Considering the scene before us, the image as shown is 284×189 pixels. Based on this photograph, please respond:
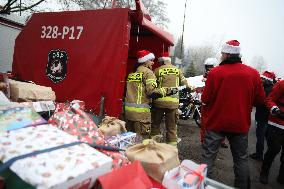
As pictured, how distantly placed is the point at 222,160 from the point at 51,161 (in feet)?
16.4

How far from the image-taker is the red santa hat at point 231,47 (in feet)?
11.5

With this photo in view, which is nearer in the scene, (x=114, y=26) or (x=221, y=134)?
(x=221, y=134)

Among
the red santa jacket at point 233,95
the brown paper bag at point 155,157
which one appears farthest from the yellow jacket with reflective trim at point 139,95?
the brown paper bag at point 155,157

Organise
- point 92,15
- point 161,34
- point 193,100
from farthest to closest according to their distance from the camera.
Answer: point 193,100, point 161,34, point 92,15

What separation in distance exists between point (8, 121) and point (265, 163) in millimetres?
4211

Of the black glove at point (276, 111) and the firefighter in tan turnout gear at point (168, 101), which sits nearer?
the black glove at point (276, 111)

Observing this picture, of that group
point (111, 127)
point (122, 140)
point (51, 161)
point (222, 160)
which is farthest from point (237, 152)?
point (51, 161)

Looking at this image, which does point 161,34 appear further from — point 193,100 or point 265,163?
point 193,100

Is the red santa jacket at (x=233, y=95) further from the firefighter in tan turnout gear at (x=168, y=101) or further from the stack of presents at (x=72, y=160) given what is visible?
the firefighter in tan turnout gear at (x=168, y=101)

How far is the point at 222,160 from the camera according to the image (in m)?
5.85

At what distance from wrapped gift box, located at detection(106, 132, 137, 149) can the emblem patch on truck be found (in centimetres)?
222

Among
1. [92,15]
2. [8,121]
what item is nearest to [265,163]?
[92,15]

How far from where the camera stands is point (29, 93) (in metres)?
2.87

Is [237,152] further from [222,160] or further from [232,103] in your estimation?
[222,160]
